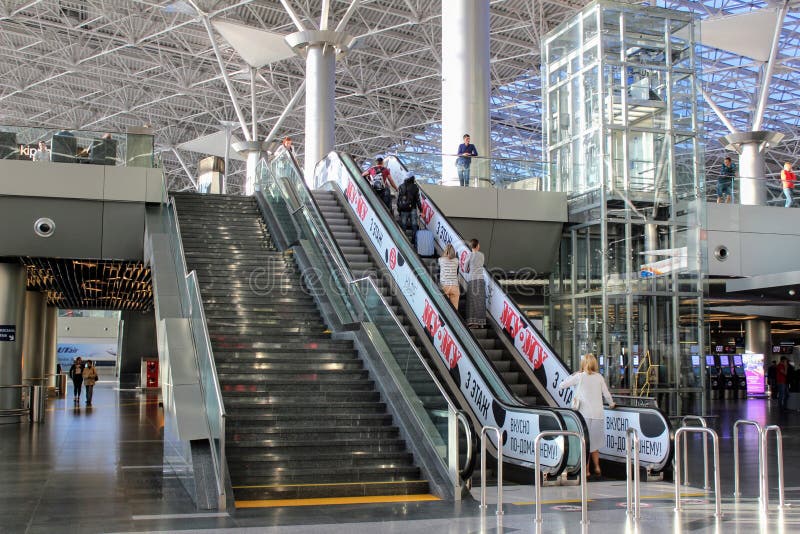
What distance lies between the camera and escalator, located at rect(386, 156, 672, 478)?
35.4 ft

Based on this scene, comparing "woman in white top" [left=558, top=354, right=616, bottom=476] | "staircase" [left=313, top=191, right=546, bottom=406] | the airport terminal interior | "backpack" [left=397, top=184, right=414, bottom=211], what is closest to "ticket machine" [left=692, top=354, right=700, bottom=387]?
the airport terminal interior

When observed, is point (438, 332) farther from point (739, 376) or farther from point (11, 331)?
point (739, 376)

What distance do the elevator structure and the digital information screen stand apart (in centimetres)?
Result: 2175

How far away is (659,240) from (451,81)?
6.67 metres

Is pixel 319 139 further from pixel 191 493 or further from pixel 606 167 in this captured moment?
pixel 191 493

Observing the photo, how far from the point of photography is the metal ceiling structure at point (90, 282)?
25078 millimetres

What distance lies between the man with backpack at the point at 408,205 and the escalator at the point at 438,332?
659 millimetres

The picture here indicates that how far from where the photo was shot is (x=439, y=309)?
12.7 m

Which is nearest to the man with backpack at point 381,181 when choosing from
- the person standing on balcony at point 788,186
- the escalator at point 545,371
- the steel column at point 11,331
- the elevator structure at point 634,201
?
the escalator at point 545,371

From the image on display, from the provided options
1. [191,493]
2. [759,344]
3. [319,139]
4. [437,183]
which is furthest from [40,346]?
[759,344]

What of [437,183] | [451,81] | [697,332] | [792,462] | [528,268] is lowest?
[792,462]

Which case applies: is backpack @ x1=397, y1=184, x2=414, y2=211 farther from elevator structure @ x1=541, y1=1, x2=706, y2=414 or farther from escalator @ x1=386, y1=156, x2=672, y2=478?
elevator structure @ x1=541, y1=1, x2=706, y2=414

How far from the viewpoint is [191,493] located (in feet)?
29.8

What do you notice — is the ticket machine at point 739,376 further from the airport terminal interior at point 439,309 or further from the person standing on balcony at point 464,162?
the person standing on balcony at point 464,162
